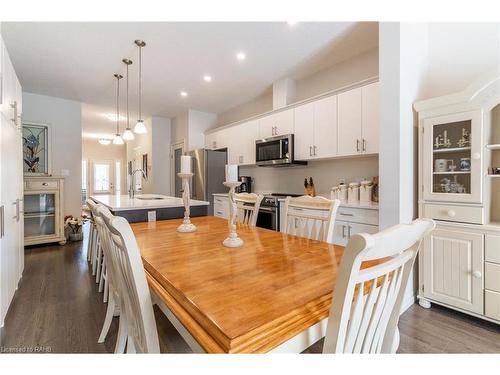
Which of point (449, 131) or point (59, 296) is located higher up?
point (449, 131)

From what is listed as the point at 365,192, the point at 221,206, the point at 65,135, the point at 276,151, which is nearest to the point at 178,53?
the point at 276,151

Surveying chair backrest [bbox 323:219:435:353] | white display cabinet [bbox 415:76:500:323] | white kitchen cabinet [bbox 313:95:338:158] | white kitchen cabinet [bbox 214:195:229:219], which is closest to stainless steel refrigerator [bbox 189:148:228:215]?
white kitchen cabinet [bbox 214:195:229:219]

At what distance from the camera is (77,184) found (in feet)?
15.6

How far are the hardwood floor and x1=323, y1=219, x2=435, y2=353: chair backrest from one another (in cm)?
59

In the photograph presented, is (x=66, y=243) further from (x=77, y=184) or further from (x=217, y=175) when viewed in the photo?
(x=217, y=175)

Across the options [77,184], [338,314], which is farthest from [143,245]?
[77,184]

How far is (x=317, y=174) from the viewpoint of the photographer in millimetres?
3555

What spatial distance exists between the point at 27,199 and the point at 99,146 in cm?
575

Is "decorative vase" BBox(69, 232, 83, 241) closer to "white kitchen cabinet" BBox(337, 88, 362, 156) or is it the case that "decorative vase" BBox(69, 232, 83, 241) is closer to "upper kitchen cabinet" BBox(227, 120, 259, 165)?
"upper kitchen cabinet" BBox(227, 120, 259, 165)

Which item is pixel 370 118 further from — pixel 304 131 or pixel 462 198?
pixel 462 198

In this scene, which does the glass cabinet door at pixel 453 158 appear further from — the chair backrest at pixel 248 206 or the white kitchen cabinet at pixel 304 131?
the chair backrest at pixel 248 206

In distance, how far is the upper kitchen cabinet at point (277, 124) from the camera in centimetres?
347

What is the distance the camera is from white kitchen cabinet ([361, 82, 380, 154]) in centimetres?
255

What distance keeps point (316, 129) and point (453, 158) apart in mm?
1446
